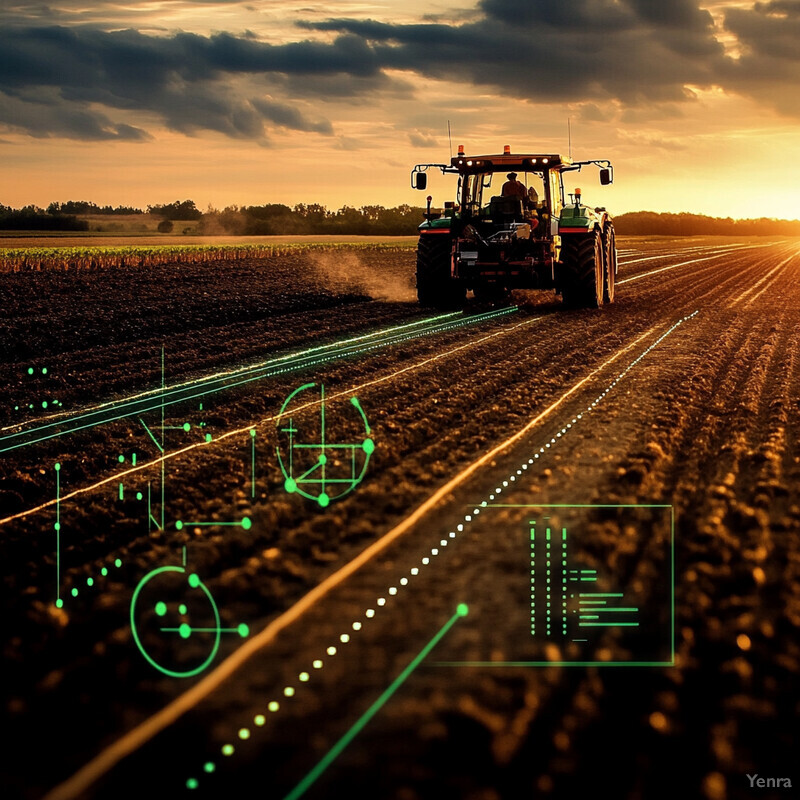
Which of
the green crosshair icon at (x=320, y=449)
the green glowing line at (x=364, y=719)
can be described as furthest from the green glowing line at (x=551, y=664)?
the green crosshair icon at (x=320, y=449)

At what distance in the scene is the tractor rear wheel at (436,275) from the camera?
18750mm

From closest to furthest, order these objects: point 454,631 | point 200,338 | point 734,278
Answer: point 454,631 → point 200,338 → point 734,278

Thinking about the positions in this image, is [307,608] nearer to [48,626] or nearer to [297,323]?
[48,626]

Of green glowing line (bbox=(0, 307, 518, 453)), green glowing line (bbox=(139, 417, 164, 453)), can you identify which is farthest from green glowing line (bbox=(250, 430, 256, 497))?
green glowing line (bbox=(0, 307, 518, 453))

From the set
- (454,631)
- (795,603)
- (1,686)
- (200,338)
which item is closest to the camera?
(1,686)

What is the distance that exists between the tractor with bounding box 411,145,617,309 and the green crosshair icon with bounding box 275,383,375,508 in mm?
8421

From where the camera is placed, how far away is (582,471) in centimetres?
743

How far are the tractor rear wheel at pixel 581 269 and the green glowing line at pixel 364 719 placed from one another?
14.5 meters

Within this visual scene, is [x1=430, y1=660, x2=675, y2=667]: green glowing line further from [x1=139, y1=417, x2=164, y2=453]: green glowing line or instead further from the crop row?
the crop row

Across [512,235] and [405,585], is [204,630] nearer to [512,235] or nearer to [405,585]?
[405,585]

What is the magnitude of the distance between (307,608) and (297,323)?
43.4 feet

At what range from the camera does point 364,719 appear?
3738 mm

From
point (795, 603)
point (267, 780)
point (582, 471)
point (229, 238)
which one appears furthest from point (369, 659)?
point (229, 238)

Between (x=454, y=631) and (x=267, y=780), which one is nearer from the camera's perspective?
(x=267, y=780)
